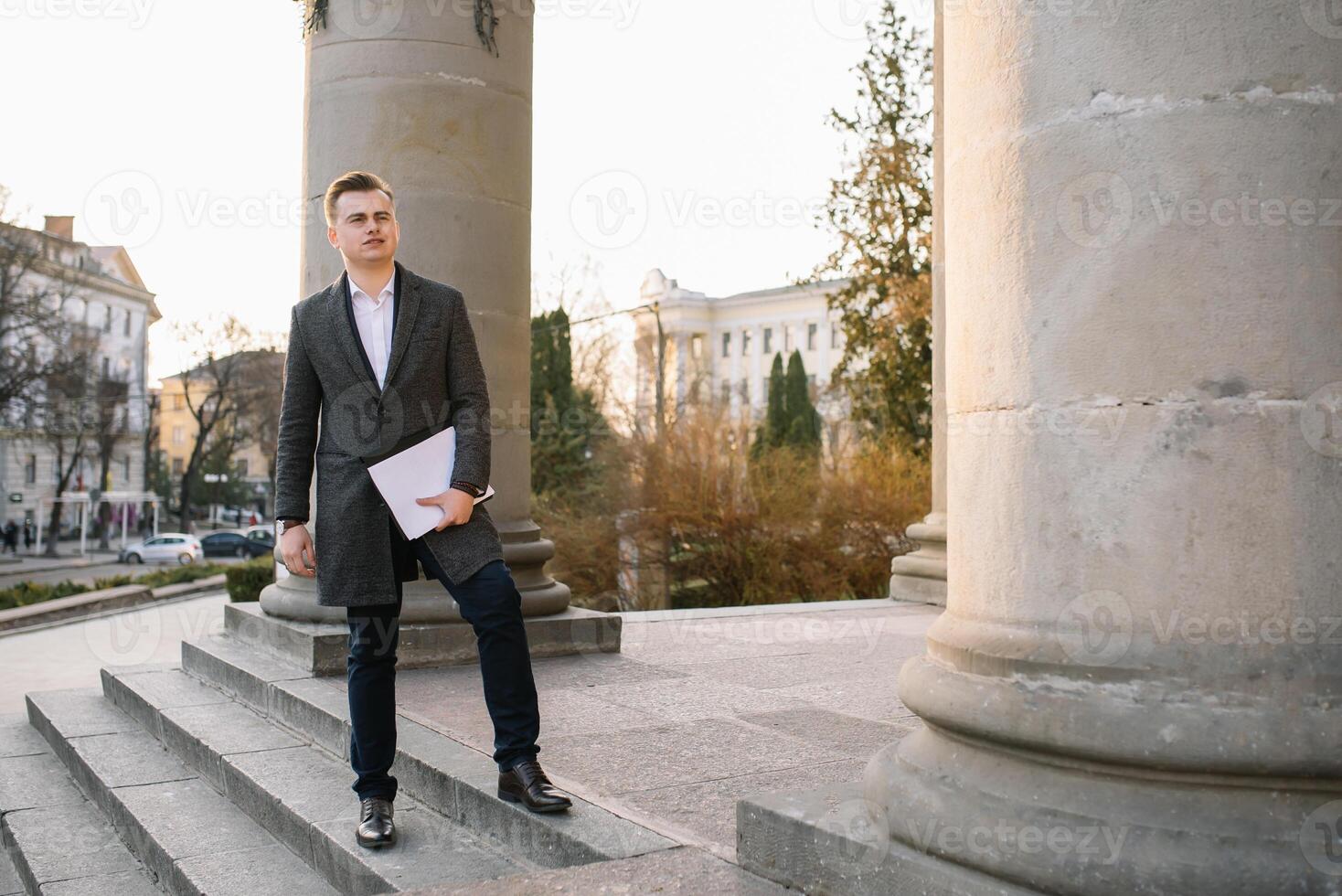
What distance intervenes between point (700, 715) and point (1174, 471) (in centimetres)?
319

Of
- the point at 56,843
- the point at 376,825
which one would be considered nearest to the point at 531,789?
the point at 376,825

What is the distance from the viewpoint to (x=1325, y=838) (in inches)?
97.0

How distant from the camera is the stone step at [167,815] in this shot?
4125 mm

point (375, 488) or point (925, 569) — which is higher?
point (375, 488)

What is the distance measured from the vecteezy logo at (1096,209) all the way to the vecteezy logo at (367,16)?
4.90m

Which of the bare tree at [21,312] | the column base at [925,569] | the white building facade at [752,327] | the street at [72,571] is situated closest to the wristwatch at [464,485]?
the column base at [925,569]

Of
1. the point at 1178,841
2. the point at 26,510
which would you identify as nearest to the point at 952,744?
the point at 1178,841

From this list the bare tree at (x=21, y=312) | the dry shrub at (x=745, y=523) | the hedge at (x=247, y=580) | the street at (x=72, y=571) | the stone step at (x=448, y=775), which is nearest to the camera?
the stone step at (x=448, y=775)

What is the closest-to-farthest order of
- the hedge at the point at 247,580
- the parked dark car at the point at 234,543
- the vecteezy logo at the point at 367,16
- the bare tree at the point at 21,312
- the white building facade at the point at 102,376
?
1. the vecteezy logo at the point at 367,16
2. the hedge at the point at 247,580
3. the bare tree at the point at 21,312
4. the parked dark car at the point at 234,543
5. the white building facade at the point at 102,376

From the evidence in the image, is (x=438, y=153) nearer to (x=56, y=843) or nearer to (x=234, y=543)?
(x=56, y=843)

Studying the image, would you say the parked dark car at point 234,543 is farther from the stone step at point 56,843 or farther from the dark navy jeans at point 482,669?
the dark navy jeans at point 482,669

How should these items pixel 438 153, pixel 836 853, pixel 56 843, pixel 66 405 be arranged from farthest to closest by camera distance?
pixel 66 405 → pixel 438 153 → pixel 56 843 → pixel 836 853

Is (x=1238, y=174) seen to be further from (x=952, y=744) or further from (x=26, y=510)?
(x=26, y=510)

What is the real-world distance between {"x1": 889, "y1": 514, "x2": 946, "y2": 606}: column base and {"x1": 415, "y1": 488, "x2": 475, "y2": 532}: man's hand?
6929 mm
